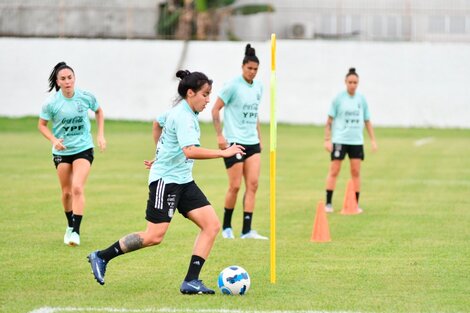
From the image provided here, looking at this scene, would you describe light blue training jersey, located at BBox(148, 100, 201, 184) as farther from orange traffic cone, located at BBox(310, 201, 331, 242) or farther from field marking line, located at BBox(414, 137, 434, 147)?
field marking line, located at BBox(414, 137, 434, 147)

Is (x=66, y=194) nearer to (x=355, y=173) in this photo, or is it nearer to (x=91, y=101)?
(x=91, y=101)

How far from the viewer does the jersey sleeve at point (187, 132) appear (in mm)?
9039

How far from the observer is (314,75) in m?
38.4

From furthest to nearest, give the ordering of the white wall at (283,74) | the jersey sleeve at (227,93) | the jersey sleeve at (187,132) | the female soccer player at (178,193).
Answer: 1. the white wall at (283,74)
2. the jersey sleeve at (227,93)
3. the female soccer player at (178,193)
4. the jersey sleeve at (187,132)

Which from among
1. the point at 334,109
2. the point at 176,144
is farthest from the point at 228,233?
the point at 176,144

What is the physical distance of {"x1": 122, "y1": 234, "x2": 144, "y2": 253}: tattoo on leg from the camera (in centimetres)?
936

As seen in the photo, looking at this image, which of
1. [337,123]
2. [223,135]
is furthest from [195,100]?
[337,123]

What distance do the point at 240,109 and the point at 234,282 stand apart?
4.33 metres

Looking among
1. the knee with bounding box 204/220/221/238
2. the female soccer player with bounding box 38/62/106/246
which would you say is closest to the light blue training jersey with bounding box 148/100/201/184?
the knee with bounding box 204/220/221/238

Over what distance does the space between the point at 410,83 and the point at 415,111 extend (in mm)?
992

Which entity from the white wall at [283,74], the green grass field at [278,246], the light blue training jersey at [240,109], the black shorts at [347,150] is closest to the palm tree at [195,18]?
the white wall at [283,74]

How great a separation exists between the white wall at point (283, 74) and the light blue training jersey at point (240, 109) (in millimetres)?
24229

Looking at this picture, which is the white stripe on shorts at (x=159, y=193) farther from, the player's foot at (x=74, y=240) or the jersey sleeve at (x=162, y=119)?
the player's foot at (x=74, y=240)

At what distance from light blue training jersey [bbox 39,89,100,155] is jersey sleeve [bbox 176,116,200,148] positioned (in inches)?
148
